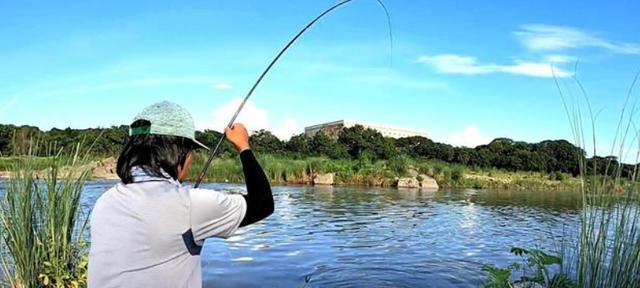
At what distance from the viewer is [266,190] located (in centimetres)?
230

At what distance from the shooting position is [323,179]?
114ft

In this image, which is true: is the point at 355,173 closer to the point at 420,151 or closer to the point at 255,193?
the point at 420,151

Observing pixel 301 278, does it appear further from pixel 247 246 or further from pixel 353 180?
pixel 353 180

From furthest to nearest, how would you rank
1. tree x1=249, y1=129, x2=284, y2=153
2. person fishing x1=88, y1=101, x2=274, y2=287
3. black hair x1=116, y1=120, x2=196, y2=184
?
1. tree x1=249, y1=129, x2=284, y2=153
2. black hair x1=116, y1=120, x2=196, y2=184
3. person fishing x1=88, y1=101, x2=274, y2=287

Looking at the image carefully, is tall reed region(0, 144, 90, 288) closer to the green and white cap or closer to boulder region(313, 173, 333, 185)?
the green and white cap

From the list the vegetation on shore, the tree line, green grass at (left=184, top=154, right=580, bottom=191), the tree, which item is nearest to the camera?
green grass at (left=184, top=154, right=580, bottom=191)

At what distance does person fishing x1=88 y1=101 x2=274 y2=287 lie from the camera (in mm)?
2059

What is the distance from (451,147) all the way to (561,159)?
1038 cm

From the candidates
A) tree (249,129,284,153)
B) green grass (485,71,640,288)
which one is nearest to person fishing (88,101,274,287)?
green grass (485,71,640,288)

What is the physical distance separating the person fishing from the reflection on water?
4.47 m

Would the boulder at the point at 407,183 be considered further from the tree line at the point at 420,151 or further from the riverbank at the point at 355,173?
the tree line at the point at 420,151

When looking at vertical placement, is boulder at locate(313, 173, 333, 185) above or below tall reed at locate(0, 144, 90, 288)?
above

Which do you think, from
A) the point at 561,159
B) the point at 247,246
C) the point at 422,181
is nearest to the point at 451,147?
the point at 561,159

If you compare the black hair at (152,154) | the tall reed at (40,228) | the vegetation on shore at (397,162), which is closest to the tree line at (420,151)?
the vegetation on shore at (397,162)
